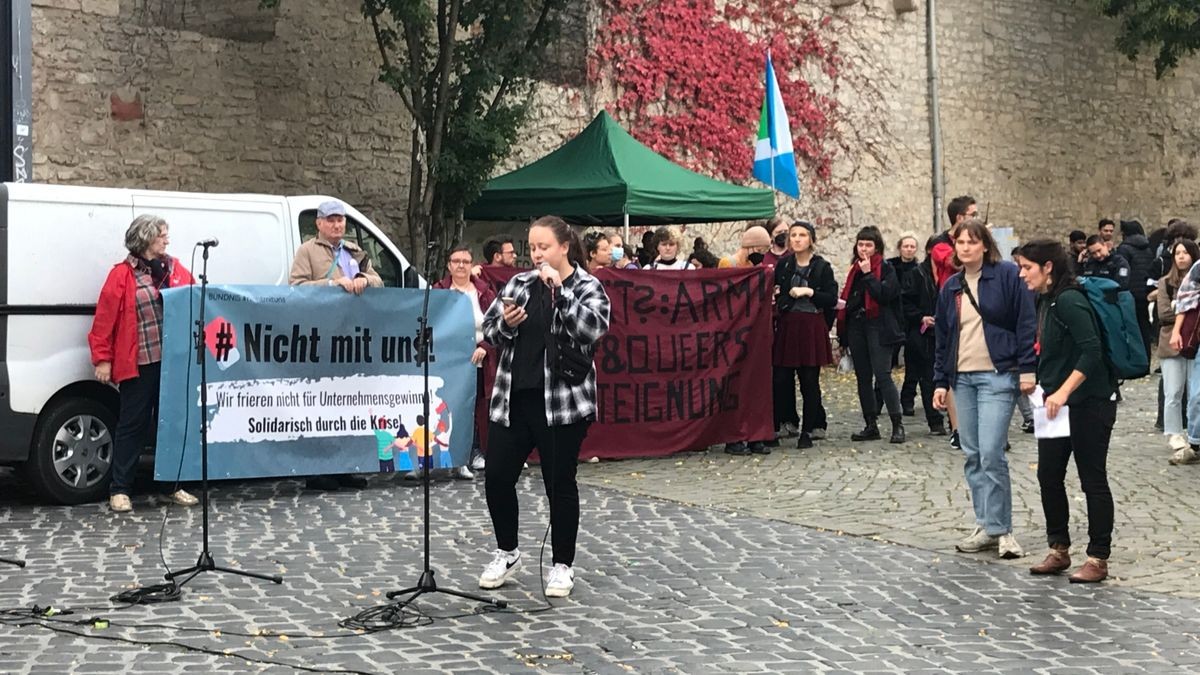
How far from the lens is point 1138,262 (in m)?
19.9

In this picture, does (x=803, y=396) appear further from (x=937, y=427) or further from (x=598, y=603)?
(x=598, y=603)

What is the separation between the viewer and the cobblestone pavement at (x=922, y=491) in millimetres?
8906

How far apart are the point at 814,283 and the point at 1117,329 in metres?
5.91

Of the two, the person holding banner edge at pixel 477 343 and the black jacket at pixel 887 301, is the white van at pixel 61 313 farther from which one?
the black jacket at pixel 887 301

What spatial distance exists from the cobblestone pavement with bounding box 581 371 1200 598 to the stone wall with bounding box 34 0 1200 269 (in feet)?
22.9

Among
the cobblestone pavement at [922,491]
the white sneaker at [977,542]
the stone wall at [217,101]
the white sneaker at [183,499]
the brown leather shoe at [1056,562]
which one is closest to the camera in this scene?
the brown leather shoe at [1056,562]

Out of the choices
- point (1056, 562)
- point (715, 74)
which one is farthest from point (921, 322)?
point (715, 74)

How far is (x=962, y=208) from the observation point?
1216cm

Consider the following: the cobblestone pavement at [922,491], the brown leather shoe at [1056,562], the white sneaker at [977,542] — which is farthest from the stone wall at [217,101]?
the brown leather shoe at [1056,562]

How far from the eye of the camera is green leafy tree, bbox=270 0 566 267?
1750 cm

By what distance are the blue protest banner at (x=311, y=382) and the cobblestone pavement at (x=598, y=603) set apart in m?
0.63

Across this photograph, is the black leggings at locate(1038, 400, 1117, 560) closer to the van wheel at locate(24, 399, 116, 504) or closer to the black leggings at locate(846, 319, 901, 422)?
the black leggings at locate(846, 319, 901, 422)

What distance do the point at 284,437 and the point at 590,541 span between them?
2841mm

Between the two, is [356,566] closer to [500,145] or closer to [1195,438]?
[1195,438]
